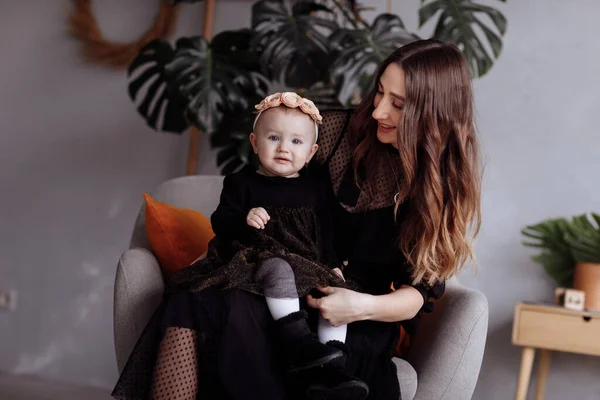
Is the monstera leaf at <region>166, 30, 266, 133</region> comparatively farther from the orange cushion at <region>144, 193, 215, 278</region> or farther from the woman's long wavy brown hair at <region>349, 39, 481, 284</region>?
the woman's long wavy brown hair at <region>349, 39, 481, 284</region>

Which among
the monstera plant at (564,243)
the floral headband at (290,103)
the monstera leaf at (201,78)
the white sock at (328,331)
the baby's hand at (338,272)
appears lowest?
the white sock at (328,331)

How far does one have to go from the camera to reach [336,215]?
1846 mm

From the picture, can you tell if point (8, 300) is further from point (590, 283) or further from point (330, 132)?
point (590, 283)

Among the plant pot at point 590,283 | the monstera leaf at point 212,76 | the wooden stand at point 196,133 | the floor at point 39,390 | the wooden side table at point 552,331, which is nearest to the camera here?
the wooden side table at point 552,331

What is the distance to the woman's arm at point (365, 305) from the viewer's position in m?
1.55

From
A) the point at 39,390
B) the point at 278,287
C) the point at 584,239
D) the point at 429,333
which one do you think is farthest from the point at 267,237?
the point at 39,390

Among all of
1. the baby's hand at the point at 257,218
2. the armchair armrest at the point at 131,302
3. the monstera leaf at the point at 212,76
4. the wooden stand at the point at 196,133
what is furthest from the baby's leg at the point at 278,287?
the wooden stand at the point at 196,133

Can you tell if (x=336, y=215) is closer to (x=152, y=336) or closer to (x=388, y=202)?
(x=388, y=202)

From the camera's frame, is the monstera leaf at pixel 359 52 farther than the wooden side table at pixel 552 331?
Yes

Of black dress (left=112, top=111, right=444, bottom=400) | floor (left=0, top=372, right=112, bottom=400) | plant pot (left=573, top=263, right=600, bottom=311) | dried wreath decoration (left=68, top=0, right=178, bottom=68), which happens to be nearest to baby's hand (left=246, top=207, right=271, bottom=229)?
black dress (left=112, top=111, right=444, bottom=400)

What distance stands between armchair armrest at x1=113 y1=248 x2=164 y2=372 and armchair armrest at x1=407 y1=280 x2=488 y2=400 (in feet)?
2.30

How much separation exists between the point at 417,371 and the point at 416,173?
0.53 m

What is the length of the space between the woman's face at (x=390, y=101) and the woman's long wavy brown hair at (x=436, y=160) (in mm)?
20

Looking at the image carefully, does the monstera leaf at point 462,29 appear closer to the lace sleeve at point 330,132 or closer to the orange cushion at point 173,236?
the lace sleeve at point 330,132
